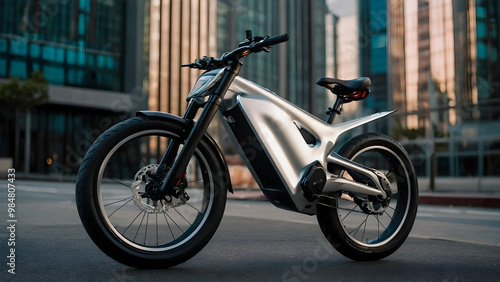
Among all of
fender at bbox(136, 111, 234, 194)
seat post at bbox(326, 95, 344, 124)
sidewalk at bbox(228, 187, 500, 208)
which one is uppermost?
seat post at bbox(326, 95, 344, 124)

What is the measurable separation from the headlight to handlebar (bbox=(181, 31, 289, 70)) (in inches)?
2.2

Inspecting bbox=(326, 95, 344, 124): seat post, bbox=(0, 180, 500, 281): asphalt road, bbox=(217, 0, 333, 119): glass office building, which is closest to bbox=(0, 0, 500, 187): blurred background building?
bbox=(217, 0, 333, 119): glass office building

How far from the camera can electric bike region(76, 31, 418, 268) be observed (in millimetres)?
2953

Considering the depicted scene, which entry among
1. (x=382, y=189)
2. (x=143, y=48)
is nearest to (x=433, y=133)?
(x=382, y=189)

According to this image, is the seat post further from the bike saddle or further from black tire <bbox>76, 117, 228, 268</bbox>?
black tire <bbox>76, 117, 228, 268</bbox>

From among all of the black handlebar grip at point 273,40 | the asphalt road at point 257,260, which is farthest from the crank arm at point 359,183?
the black handlebar grip at point 273,40

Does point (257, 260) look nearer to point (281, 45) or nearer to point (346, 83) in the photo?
point (346, 83)

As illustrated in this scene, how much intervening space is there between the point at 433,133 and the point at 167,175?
1086 inches

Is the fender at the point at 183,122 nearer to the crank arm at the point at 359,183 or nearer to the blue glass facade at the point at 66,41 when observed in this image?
the crank arm at the point at 359,183

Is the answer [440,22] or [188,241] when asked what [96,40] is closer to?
[440,22]

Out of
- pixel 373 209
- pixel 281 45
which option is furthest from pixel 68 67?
pixel 373 209

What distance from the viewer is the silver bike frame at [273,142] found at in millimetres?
3330

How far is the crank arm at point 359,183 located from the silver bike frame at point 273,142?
17 mm

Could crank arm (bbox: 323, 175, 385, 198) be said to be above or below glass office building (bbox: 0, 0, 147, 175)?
below
